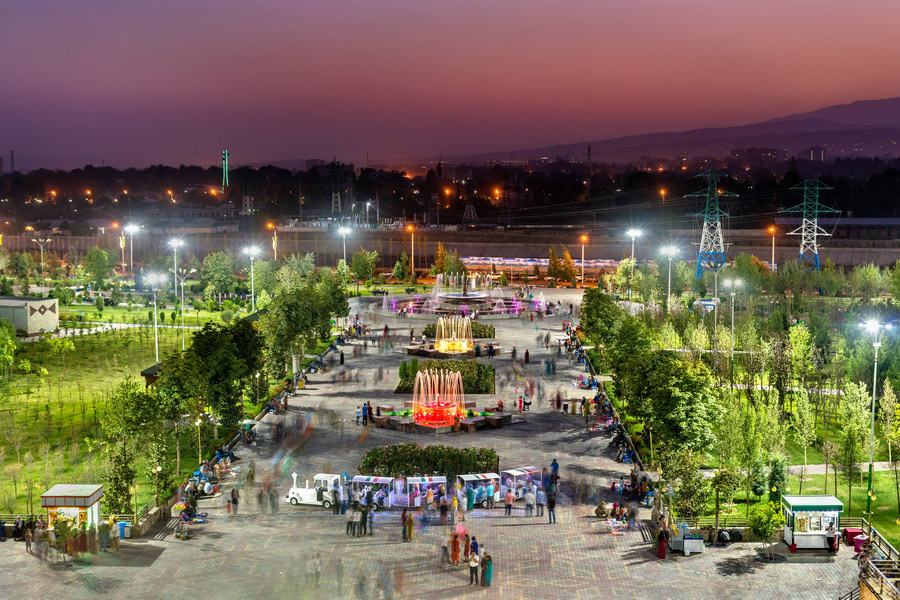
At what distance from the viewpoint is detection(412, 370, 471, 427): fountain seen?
30.9 m

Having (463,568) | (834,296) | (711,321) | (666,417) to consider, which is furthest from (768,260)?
(463,568)

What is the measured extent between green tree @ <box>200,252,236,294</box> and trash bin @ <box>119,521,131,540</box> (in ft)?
152

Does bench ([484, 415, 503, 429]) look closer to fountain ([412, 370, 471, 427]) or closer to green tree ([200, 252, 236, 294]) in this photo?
fountain ([412, 370, 471, 427])

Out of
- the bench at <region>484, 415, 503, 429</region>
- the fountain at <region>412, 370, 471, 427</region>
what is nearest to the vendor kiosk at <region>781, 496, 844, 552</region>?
the bench at <region>484, 415, 503, 429</region>

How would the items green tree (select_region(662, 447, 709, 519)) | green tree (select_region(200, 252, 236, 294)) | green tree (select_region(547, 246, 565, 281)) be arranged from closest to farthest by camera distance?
green tree (select_region(662, 447, 709, 519)) → green tree (select_region(200, 252, 236, 294)) → green tree (select_region(547, 246, 565, 281))

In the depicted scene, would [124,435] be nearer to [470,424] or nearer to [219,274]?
[470,424]

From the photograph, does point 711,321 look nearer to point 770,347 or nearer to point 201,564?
point 770,347

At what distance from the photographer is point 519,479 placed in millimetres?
23891

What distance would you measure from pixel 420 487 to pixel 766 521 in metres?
8.13

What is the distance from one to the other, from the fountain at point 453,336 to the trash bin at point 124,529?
2438cm

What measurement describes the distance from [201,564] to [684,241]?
80089 mm

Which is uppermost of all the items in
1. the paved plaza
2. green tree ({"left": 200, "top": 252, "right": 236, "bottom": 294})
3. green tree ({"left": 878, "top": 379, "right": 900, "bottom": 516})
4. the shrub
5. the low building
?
green tree ({"left": 200, "top": 252, "right": 236, "bottom": 294})

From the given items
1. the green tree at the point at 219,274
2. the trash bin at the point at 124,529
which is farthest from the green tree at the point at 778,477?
the green tree at the point at 219,274

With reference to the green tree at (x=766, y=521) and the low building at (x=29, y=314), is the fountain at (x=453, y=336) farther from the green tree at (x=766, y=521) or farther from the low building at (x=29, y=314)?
the green tree at (x=766, y=521)
